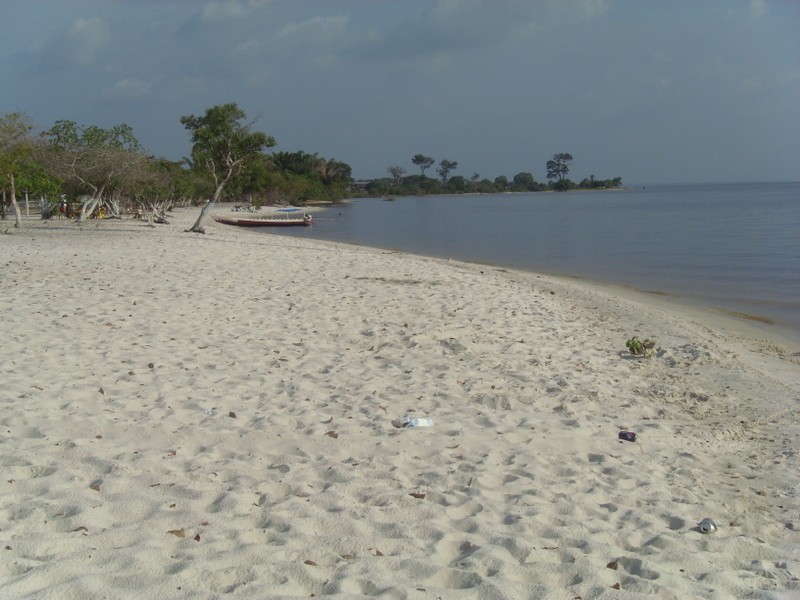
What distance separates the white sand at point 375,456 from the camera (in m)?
3.66

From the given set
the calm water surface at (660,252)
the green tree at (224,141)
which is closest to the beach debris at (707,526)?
the calm water surface at (660,252)

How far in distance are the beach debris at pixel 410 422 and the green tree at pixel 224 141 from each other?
19.4 meters

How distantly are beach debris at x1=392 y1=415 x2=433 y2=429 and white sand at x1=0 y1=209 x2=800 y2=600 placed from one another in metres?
0.09

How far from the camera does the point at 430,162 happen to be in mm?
196750

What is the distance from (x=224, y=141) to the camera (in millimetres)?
24406

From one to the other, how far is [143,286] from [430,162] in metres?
189

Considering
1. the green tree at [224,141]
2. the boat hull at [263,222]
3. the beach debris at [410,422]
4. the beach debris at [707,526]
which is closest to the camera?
the beach debris at [707,526]

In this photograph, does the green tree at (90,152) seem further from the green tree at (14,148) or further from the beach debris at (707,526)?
the beach debris at (707,526)

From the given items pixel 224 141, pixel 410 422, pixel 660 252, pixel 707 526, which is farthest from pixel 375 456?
pixel 660 252

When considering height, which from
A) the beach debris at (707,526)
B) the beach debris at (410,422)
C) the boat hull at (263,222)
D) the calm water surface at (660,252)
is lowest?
the calm water surface at (660,252)

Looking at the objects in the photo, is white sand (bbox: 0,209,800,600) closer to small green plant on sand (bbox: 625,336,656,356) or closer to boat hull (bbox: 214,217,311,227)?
small green plant on sand (bbox: 625,336,656,356)

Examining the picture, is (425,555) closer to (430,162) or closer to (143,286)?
(143,286)

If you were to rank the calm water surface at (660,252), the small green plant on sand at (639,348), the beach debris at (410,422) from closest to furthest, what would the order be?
1. the beach debris at (410,422)
2. the small green plant on sand at (639,348)
3. the calm water surface at (660,252)

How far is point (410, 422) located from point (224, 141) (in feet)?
66.7
